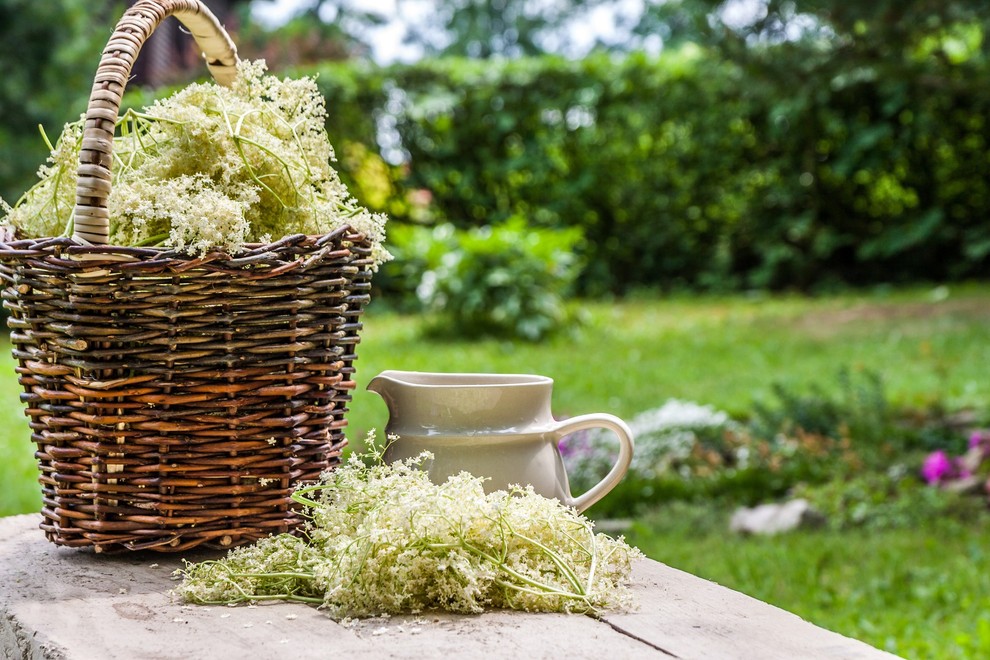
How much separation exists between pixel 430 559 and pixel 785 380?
469 centimetres

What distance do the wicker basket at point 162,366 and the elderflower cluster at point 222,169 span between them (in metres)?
0.07

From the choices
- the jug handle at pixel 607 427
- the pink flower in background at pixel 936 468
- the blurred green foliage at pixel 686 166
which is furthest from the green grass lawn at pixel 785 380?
the jug handle at pixel 607 427

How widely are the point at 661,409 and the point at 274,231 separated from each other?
3566 millimetres

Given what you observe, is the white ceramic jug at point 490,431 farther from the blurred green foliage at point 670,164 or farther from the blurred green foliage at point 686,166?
the blurred green foliage at point 686,166

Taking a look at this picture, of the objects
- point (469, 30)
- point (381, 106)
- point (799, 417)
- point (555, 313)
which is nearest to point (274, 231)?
point (799, 417)

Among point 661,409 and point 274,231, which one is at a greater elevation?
point 274,231

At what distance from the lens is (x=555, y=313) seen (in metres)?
7.27

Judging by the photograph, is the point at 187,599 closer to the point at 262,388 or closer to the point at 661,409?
Result: the point at 262,388

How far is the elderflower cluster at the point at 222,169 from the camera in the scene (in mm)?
1341

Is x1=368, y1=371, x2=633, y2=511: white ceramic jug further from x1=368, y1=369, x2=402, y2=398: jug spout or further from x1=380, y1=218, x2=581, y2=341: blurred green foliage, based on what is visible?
x1=380, y1=218, x2=581, y2=341: blurred green foliage

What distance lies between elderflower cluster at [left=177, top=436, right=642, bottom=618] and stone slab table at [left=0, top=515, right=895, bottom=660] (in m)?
0.02

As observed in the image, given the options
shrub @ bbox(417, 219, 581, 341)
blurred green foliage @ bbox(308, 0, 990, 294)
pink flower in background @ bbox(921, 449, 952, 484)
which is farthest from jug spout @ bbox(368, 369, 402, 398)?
blurred green foliage @ bbox(308, 0, 990, 294)

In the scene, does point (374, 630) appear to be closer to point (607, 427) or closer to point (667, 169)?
point (607, 427)

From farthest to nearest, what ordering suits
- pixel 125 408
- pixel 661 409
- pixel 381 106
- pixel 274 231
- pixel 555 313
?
pixel 381 106, pixel 555 313, pixel 661 409, pixel 274 231, pixel 125 408
